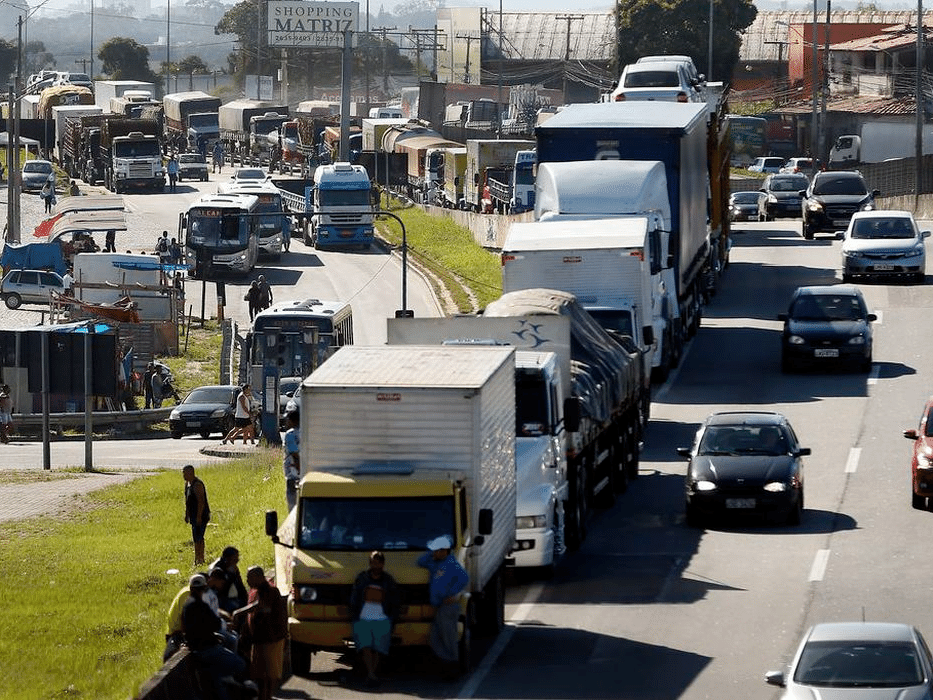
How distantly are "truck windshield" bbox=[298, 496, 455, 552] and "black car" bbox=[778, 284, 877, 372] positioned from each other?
21424 millimetres

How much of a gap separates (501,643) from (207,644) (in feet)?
15.4

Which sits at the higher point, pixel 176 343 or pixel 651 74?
pixel 651 74

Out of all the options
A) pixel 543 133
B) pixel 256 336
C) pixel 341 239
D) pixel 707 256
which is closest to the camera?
pixel 543 133

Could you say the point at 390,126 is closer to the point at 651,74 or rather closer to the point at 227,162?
the point at 227,162

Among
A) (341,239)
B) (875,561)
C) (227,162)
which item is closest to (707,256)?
(875,561)

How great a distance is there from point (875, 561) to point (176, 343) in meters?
36.1

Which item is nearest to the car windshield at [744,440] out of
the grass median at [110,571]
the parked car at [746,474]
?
the parked car at [746,474]

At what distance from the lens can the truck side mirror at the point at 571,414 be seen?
76.0 feet

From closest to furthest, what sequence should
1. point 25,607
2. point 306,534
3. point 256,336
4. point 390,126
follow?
1. point 306,534
2. point 25,607
3. point 256,336
4. point 390,126

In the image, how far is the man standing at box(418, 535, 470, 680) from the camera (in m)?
17.3

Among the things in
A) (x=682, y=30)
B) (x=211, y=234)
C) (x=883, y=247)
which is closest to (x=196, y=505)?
(x=883, y=247)

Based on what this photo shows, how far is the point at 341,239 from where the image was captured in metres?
78.1

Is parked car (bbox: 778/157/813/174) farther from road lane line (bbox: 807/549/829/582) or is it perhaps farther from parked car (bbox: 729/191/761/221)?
road lane line (bbox: 807/549/829/582)

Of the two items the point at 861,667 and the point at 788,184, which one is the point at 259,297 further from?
the point at 861,667
